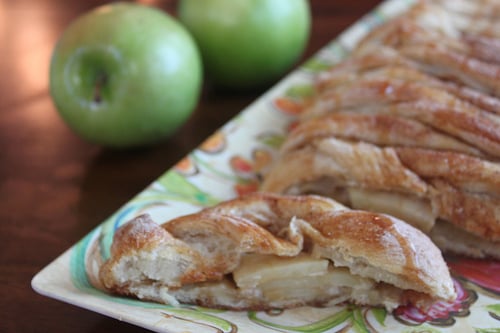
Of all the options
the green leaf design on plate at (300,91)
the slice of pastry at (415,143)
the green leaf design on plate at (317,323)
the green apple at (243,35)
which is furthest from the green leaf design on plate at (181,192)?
the green apple at (243,35)

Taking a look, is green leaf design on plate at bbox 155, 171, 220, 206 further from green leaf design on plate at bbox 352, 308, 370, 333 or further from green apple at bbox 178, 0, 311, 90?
green apple at bbox 178, 0, 311, 90

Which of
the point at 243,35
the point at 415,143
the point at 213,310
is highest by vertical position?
the point at 243,35

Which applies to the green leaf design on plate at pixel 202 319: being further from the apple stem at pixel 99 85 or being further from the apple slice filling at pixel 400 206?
the apple stem at pixel 99 85

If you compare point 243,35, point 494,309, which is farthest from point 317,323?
point 243,35

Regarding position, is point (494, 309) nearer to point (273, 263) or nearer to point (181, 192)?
point (273, 263)

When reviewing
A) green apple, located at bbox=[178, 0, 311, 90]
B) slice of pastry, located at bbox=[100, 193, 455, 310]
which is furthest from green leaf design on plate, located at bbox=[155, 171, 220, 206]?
green apple, located at bbox=[178, 0, 311, 90]

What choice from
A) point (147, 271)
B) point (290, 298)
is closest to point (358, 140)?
point (290, 298)
